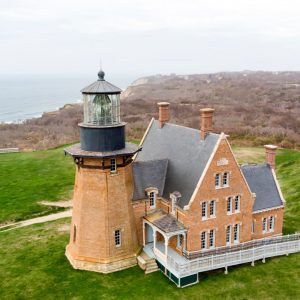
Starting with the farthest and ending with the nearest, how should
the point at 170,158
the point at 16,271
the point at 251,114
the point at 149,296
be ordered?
1. the point at 251,114
2. the point at 170,158
3. the point at 16,271
4. the point at 149,296

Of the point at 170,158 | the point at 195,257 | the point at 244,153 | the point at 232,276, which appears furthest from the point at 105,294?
the point at 244,153

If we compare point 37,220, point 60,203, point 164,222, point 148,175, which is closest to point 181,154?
point 148,175

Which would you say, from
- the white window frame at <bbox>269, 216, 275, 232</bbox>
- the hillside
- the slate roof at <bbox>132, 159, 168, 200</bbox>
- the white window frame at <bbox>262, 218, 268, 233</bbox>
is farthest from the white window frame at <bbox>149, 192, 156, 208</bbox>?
the hillside

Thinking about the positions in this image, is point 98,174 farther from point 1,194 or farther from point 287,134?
point 287,134

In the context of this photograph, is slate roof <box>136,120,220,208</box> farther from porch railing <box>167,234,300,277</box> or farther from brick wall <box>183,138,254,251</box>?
porch railing <box>167,234,300,277</box>

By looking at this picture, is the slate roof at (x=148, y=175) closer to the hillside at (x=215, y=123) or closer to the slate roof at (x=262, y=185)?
the slate roof at (x=262, y=185)

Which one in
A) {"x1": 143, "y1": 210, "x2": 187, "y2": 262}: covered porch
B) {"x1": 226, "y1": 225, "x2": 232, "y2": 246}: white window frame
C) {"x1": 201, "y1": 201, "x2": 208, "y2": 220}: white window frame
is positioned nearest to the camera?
{"x1": 143, "y1": 210, "x2": 187, "y2": 262}: covered porch
